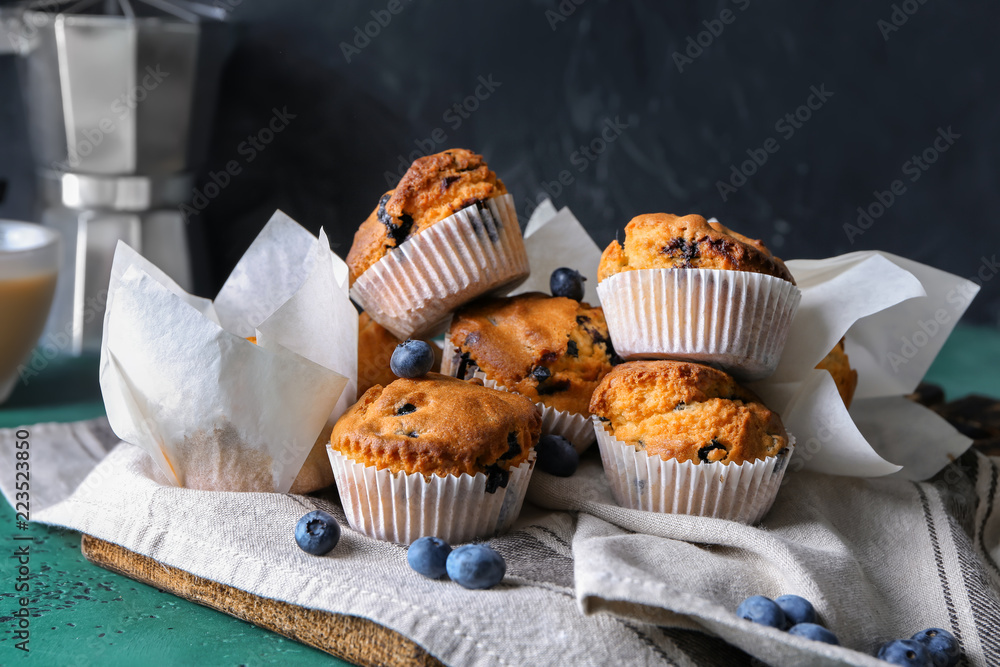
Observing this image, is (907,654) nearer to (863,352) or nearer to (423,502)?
(423,502)

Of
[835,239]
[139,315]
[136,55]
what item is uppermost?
[136,55]

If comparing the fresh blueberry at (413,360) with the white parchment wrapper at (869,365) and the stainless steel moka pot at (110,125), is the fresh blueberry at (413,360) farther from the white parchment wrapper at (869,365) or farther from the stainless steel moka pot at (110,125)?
the stainless steel moka pot at (110,125)

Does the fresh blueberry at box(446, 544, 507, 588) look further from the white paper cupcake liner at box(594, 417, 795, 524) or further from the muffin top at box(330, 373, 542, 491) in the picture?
the white paper cupcake liner at box(594, 417, 795, 524)

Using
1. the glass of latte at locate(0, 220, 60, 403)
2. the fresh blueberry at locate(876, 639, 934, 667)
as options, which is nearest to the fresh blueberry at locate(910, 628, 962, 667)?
the fresh blueberry at locate(876, 639, 934, 667)

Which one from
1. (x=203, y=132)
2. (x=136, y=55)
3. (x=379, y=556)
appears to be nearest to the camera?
(x=379, y=556)

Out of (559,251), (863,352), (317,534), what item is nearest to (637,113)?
(559,251)

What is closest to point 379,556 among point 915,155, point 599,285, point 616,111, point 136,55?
point 599,285

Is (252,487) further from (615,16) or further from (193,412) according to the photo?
(615,16)
